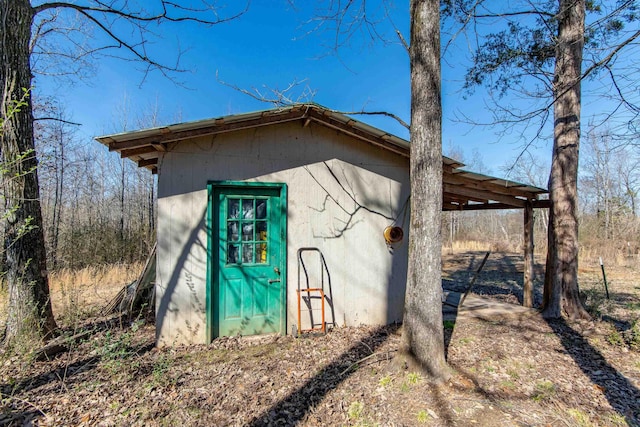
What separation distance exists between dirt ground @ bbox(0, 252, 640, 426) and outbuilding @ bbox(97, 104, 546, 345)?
0.46 meters

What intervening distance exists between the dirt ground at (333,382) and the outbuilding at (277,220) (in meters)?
0.46

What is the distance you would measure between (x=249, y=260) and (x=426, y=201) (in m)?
2.69

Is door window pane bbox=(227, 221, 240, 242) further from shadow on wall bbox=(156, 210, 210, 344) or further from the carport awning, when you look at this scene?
the carport awning

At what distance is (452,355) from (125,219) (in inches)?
566

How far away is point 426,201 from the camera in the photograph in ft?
10.3

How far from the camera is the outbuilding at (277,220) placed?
4062mm

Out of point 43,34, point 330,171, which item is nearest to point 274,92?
point 330,171

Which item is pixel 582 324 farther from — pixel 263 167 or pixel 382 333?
pixel 263 167

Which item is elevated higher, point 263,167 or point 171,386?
point 263,167

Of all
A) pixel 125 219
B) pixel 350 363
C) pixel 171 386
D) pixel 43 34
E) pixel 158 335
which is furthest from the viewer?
pixel 125 219

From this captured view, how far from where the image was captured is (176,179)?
4090mm

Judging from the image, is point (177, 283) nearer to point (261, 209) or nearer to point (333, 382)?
point (261, 209)

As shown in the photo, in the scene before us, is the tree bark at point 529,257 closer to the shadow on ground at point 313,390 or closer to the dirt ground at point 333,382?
the dirt ground at point 333,382

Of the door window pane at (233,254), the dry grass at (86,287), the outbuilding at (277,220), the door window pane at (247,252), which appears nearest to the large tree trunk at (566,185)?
the outbuilding at (277,220)
